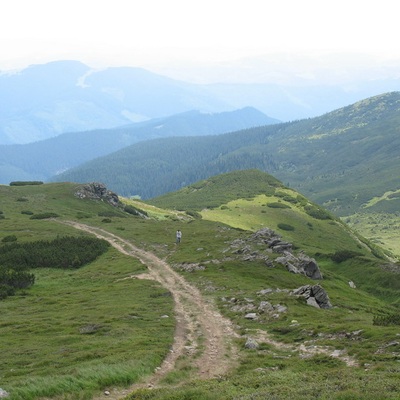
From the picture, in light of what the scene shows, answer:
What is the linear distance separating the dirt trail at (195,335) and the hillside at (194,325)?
101 mm

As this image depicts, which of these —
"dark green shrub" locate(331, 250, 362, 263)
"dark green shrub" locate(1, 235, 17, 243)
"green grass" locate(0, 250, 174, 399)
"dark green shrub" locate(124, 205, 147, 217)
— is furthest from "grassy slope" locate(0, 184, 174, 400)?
"dark green shrub" locate(124, 205, 147, 217)

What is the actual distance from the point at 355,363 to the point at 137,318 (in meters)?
15.3

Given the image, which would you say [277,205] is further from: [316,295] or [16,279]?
[16,279]

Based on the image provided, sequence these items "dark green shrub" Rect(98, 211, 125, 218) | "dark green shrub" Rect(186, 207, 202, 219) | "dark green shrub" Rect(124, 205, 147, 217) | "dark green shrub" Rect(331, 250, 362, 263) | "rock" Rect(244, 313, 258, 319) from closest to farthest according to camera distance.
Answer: "rock" Rect(244, 313, 258, 319), "dark green shrub" Rect(331, 250, 362, 263), "dark green shrub" Rect(98, 211, 125, 218), "dark green shrub" Rect(124, 205, 147, 217), "dark green shrub" Rect(186, 207, 202, 219)

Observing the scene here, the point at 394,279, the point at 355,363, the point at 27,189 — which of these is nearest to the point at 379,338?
the point at 355,363

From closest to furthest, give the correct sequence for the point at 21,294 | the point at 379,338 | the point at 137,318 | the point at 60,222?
the point at 379,338 → the point at 137,318 → the point at 21,294 → the point at 60,222

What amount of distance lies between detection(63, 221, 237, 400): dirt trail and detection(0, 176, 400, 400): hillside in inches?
4.0

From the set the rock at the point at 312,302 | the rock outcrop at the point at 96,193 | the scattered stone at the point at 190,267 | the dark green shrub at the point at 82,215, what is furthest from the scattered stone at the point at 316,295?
the rock outcrop at the point at 96,193

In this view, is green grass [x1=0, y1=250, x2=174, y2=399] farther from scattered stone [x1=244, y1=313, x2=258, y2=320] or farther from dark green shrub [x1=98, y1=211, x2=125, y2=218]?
dark green shrub [x1=98, y1=211, x2=125, y2=218]

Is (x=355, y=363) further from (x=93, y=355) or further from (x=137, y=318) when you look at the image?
(x=137, y=318)

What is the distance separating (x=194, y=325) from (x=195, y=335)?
2.24m

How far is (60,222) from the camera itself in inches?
3103

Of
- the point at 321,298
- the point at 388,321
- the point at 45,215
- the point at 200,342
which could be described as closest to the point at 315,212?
the point at 45,215

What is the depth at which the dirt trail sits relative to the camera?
22328mm
